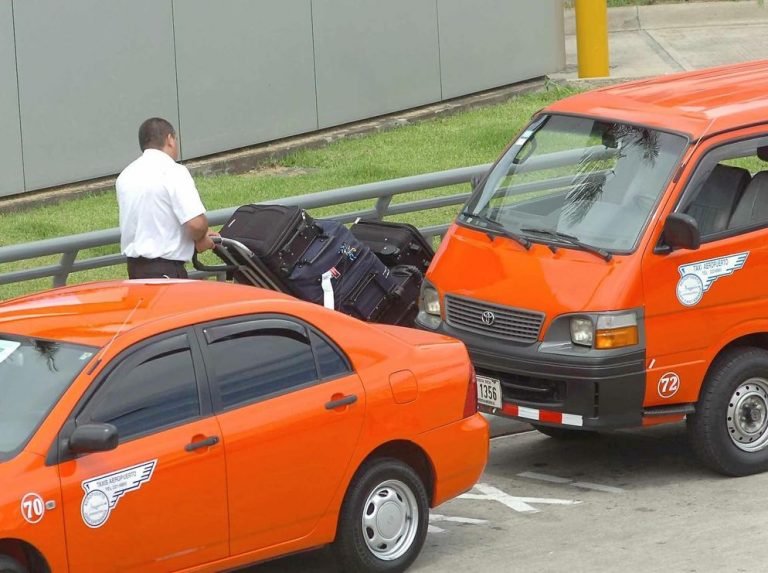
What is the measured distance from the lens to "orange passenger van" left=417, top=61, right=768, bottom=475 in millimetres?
8664

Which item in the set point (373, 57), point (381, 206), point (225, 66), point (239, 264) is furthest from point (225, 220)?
point (373, 57)

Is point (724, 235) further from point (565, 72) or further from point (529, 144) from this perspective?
point (565, 72)

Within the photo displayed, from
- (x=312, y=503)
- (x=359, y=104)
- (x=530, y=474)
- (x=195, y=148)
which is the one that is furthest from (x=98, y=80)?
(x=312, y=503)

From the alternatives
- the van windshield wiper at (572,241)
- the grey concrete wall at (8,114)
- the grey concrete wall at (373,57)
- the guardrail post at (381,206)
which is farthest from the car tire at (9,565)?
the grey concrete wall at (373,57)

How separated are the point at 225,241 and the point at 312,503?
3.49 m

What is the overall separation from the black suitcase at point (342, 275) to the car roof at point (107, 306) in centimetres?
290

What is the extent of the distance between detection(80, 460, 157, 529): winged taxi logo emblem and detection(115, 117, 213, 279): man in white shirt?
11.3ft

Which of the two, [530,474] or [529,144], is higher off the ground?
[529,144]

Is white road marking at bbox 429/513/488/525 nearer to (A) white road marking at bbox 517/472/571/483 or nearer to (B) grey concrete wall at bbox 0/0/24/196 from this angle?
(A) white road marking at bbox 517/472/571/483

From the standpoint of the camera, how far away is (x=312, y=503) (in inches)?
280

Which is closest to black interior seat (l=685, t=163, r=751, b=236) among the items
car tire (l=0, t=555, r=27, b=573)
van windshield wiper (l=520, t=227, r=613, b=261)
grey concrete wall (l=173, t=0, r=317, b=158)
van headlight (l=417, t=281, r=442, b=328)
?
van windshield wiper (l=520, t=227, r=613, b=261)

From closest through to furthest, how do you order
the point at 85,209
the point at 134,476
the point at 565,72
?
the point at 134,476, the point at 85,209, the point at 565,72

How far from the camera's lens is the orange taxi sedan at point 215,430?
628cm

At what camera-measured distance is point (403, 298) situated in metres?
11.1
